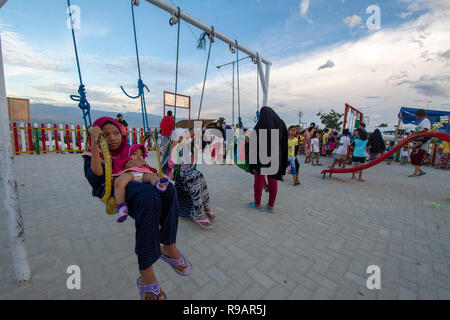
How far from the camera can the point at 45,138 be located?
973 centimetres

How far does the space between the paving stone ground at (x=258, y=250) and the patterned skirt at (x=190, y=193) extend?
0.85ft

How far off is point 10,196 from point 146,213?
1.30 metres

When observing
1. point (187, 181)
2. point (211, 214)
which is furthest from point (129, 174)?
point (211, 214)

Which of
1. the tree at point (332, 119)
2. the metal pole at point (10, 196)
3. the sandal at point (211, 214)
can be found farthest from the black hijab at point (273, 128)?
the tree at point (332, 119)

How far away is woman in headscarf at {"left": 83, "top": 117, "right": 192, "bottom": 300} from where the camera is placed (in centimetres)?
153

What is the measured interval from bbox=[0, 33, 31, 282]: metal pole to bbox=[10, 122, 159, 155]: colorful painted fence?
26.3 feet

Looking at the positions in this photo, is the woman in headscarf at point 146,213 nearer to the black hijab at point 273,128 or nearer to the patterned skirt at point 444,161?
the black hijab at point 273,128

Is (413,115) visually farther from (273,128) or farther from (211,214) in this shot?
(211,214)

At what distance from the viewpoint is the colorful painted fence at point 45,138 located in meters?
8.92

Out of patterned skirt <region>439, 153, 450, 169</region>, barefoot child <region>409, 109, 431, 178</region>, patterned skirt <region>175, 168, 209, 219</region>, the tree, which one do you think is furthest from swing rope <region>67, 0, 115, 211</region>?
the tree
